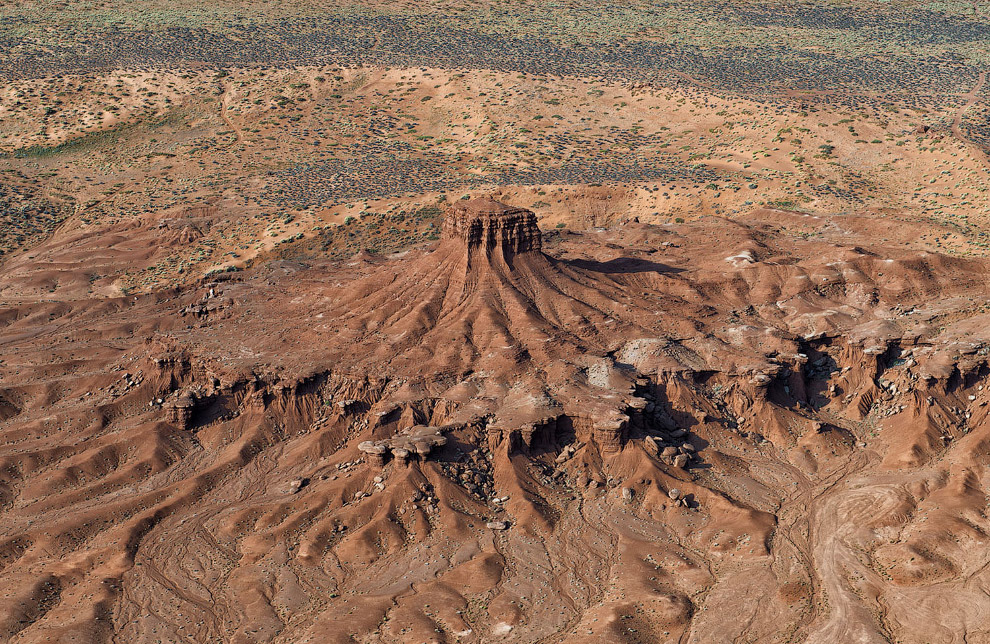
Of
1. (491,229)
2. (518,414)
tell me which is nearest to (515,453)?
(518,414)

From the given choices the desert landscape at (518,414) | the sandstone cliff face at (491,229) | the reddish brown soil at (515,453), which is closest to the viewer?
the reddish brown soil at (515,453)

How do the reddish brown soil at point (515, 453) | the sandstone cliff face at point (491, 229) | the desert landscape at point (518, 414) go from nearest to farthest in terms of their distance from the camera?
the reddish brown soil at point (515, 453) → the desert landscape at point (518, 414) → the sandstone cliff face at point (491, 229)

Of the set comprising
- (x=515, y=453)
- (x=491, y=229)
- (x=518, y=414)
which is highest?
(x=491, y=229)

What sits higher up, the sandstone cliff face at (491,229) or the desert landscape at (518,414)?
the sandstone cliff face at (491,229)

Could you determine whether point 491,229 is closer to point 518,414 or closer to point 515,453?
point 518,414

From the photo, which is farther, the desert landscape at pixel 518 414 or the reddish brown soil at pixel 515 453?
the desert landscape at pixel 518 414

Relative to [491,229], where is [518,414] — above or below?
below

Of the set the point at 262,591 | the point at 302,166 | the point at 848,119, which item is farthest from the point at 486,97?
the point at 262,591
